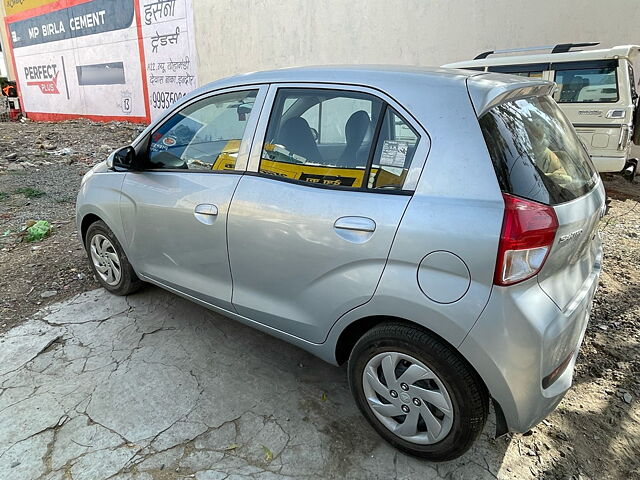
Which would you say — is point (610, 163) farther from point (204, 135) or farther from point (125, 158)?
point (125, 158)

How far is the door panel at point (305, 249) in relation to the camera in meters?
1.99

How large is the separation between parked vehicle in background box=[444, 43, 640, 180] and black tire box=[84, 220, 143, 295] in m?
6.87

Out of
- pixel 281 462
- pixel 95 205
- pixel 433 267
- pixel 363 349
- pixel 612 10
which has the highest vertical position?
pixel 612 10

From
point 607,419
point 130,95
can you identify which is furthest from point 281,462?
point 130,95

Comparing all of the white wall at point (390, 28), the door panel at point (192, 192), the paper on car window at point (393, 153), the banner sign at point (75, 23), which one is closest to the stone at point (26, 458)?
the door panel at point (192, 192)

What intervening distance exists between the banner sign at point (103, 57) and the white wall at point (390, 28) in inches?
51.0

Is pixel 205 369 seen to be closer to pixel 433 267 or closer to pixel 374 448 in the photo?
pixel 374 448

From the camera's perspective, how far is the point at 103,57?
16.0 m

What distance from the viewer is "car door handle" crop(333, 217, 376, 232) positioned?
197 cm

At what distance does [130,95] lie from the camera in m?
15.3

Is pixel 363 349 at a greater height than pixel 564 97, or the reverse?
pixel 564 97

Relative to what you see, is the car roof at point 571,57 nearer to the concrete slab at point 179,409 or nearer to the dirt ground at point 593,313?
the dirt ground at point 593,313

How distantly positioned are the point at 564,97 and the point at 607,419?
647 cm

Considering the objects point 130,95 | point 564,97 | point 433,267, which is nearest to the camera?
point 433,267
